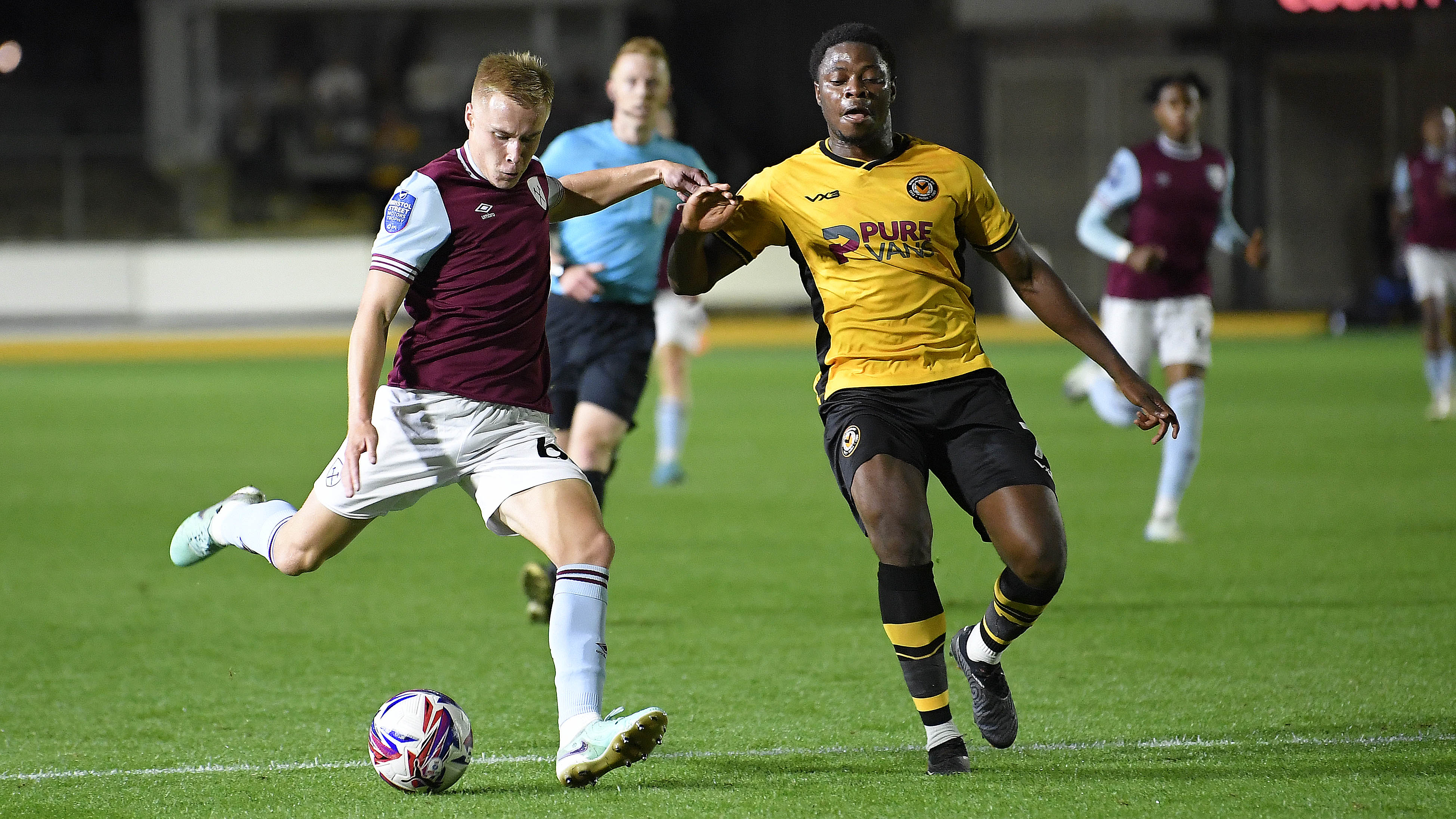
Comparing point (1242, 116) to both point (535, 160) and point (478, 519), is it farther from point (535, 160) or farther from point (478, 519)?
point (535, 160)

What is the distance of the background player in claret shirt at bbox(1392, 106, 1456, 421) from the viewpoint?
14555 millimetres

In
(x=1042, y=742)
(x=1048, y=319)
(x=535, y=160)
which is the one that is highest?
(x=535, y=160)

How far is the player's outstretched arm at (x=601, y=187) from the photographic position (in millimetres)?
5113

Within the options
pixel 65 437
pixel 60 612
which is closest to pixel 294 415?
pixel 65 437

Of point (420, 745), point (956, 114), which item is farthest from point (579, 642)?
point (956, 114)

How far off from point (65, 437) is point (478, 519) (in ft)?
19.1

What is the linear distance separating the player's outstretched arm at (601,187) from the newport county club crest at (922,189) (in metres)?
0.61

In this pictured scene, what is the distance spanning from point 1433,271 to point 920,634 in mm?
11726

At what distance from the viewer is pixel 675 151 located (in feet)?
25.0

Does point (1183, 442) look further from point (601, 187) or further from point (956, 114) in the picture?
point (956, 114)

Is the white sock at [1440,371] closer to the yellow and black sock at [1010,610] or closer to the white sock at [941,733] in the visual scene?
the yellow and black sock at [1010,610]

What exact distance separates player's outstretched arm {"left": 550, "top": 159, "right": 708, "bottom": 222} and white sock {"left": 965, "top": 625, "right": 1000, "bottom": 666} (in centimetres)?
157

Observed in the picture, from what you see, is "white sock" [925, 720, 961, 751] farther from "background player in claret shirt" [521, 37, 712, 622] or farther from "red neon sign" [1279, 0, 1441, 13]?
"red neon sign" [1279, 0, 1441, 13]

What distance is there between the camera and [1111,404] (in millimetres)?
9969
